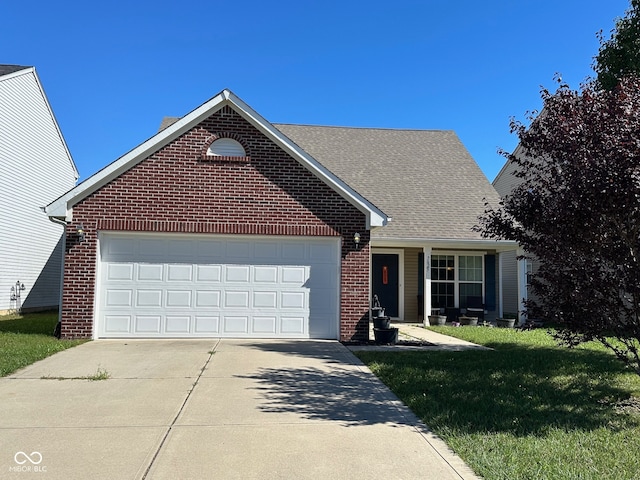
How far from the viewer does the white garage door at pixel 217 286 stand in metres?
11.3

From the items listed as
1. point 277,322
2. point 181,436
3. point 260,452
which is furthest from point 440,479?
point 277,322

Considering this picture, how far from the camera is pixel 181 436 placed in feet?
16.4

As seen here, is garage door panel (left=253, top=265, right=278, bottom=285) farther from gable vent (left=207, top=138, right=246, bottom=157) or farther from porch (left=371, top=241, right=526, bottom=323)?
porch (left=371, top=241, right=526, bottom=323)

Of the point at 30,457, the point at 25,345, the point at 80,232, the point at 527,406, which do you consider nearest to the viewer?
the point at 30,457

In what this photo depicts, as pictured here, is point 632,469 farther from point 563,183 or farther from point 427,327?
point 427,327

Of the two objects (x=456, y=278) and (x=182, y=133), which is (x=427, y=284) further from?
(x=182, y=133)

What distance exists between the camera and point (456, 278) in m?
17.3

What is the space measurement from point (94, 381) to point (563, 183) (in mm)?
6779

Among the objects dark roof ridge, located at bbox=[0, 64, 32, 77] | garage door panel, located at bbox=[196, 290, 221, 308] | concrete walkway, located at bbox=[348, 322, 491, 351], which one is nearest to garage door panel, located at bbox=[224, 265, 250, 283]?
garage door panel, located at bbox=[196, 290, 221, 308]

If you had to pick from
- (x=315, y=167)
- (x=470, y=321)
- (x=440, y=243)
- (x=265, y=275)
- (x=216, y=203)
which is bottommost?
(x=470, y=321)

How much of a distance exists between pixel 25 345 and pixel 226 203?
4873 mm

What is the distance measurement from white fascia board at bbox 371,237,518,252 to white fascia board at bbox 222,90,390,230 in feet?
12.4

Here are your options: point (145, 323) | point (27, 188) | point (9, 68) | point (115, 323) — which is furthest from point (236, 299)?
Answer: point (9, 68)

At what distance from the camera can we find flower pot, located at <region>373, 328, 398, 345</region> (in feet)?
36.9
